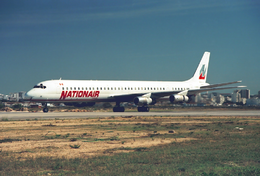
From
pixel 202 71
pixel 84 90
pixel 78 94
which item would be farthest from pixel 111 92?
pixel 202 71

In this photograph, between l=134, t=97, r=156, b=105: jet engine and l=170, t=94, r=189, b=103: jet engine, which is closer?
l=134, t=97, r=156, b=105: jet engine

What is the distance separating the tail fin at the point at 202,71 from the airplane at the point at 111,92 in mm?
2037

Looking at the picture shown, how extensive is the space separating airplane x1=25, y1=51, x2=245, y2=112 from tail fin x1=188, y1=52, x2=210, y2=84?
204 centimetres

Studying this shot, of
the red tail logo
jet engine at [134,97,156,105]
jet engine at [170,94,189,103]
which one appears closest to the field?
jet engine at [134,97,156,105]

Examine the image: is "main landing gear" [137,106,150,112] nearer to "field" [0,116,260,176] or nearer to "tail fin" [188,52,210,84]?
"tail fin" [188,52,210,84]

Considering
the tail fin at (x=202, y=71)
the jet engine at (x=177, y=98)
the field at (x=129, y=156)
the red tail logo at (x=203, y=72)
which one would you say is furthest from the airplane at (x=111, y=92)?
the field at (x=129, y=156)

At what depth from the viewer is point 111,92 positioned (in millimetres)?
48531

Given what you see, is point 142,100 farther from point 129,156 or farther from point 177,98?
point 129,156

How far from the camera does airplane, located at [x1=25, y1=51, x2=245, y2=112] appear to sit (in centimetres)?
4327

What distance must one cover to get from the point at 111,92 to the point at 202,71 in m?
21.9

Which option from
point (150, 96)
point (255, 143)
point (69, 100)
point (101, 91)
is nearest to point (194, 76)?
point (150, 96)

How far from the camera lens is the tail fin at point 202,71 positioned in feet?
199

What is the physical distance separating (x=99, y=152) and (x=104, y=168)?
10.1 ft

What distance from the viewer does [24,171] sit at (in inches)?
376
